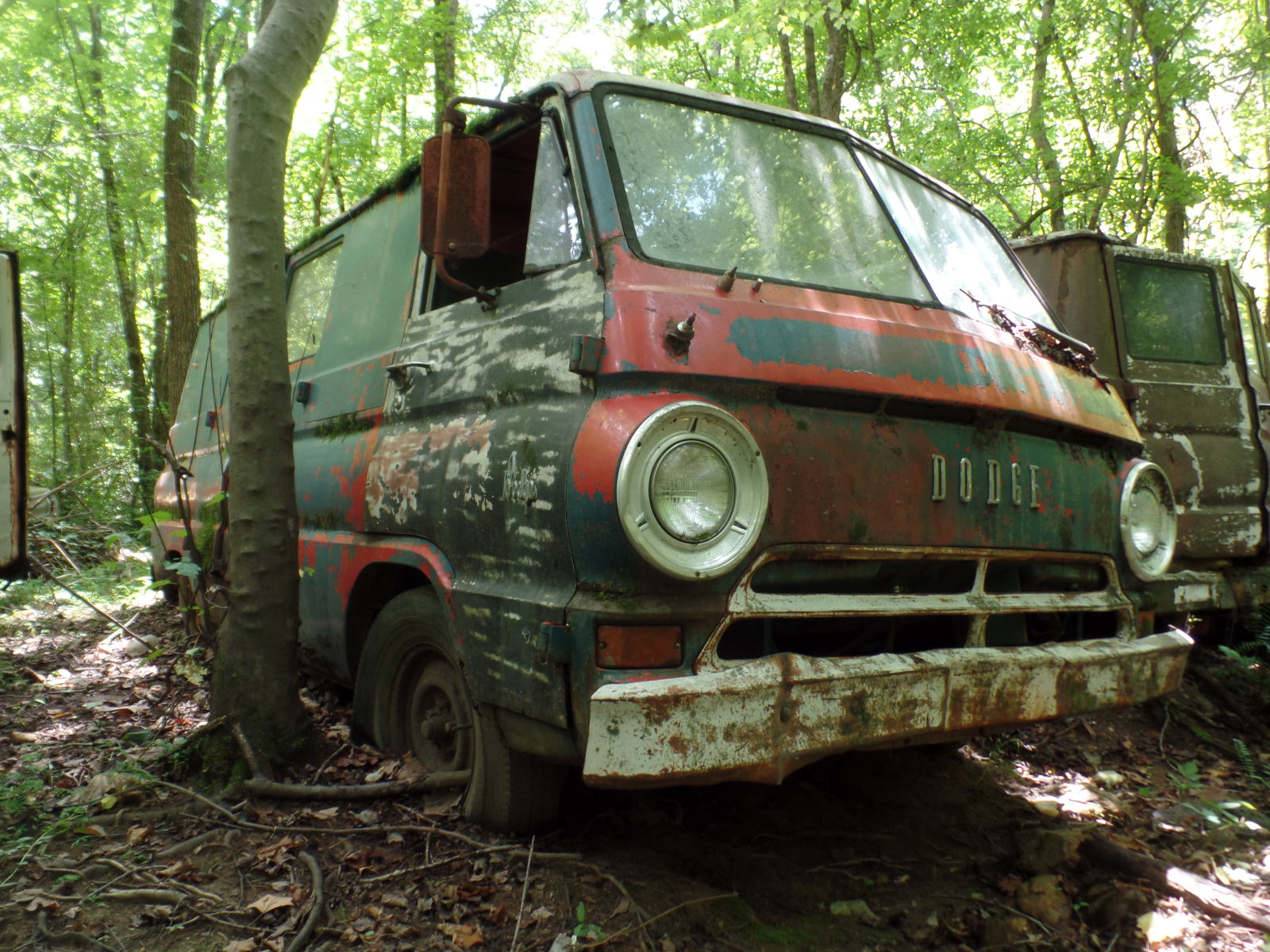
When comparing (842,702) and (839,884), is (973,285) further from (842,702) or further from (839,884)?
(839,884)

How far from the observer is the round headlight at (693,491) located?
1965 millimetres

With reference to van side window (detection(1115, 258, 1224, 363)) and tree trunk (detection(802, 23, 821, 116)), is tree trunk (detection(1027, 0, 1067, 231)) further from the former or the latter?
van side window (detection(1115, 258, 1224, 363))

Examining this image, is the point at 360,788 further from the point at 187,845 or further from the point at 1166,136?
the point at 1166,136

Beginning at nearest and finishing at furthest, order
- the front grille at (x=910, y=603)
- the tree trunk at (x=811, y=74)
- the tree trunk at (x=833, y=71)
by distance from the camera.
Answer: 1. the front grille at (x=910, y=603)
2. the tree trunk at (x=833, y=71)
3. the tree trunk at (x=811, y=74)

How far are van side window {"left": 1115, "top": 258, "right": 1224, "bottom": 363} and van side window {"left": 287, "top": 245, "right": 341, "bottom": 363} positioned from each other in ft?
13.8

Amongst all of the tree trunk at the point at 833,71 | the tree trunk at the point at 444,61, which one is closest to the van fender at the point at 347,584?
the tree trunk at the point at 833,71

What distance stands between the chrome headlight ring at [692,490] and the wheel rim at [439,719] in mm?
1058

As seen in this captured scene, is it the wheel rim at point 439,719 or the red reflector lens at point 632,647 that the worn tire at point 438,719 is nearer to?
the wheel rim at point 439,719

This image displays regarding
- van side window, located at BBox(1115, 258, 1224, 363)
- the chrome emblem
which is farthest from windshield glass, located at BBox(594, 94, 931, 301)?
van side window, located at BBox(1115, 258, 1224, 363)

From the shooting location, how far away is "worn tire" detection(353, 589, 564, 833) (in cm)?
250

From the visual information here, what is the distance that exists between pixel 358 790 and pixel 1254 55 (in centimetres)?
1210

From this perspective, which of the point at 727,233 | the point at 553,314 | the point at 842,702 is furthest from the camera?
the point at 727,233

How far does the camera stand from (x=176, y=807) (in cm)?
282

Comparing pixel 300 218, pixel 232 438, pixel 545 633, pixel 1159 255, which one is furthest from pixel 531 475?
pixel 300 218
